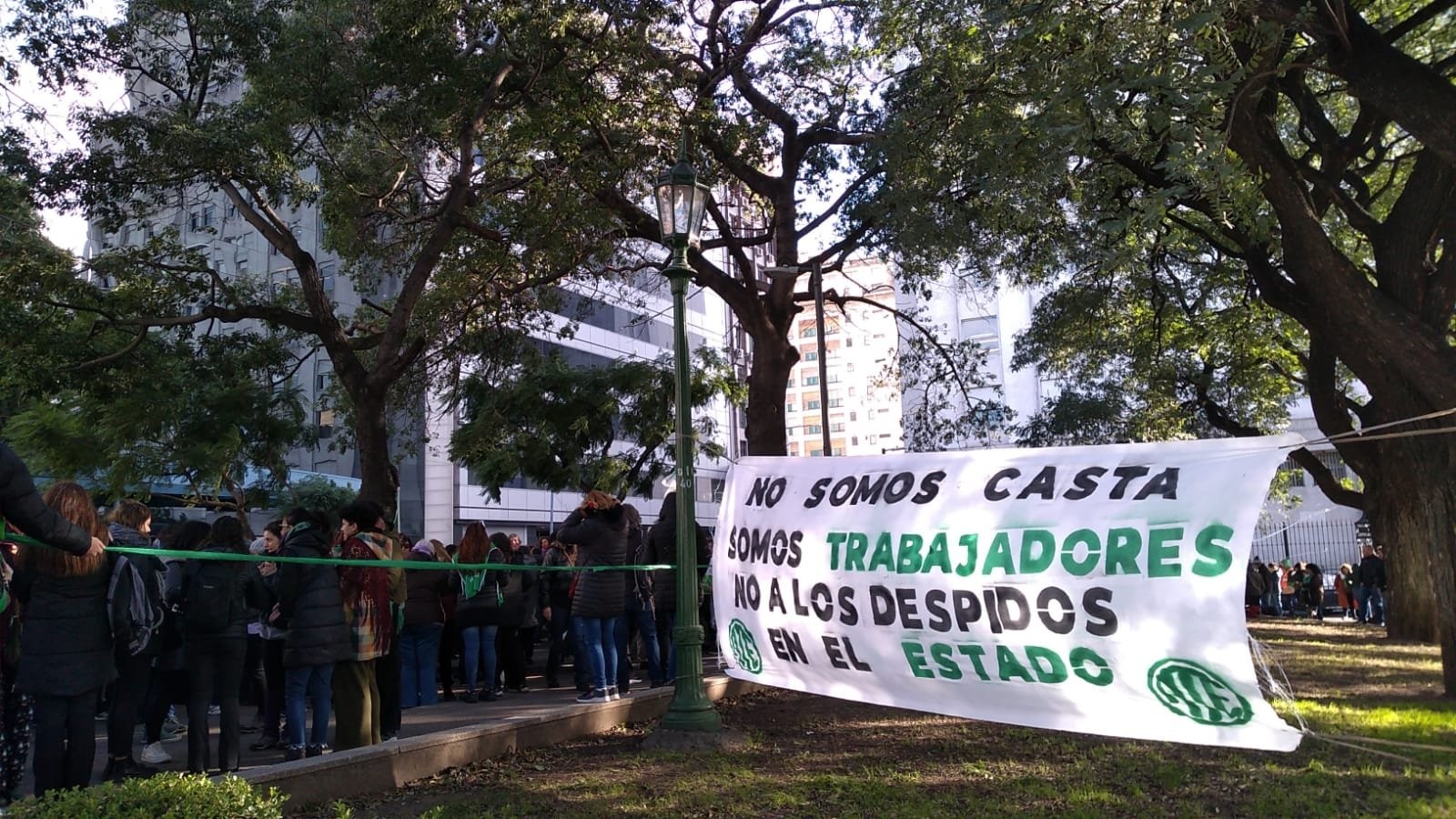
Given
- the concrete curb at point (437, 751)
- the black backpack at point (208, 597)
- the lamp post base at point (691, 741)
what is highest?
the black backpack at point (208, 597)

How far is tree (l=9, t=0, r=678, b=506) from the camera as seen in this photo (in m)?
12.2

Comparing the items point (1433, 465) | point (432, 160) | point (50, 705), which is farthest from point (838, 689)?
point (432, 160)

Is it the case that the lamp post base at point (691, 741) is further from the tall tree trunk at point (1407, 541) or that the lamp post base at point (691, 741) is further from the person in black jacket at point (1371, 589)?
the person in black jacket at point (1371, 589)

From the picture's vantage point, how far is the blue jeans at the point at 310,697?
6.62 meters

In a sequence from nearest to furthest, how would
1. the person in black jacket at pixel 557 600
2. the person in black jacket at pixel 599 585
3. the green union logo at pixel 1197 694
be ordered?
the green union logo at pixel 1197 694 < the person in black jacket at pixel 599 585 < the person in black jacket at pixel 557 600

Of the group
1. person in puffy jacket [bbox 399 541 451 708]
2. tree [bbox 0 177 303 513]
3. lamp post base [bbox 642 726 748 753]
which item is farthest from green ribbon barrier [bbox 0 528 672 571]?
tree [bbox 0 177 303 513]

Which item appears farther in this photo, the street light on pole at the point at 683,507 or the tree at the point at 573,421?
the tree at the point at 573,421

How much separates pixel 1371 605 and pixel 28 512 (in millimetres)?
25290

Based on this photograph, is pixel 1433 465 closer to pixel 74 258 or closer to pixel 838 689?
pixel 838 689

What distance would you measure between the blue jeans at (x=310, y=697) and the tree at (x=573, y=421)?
41.4ft

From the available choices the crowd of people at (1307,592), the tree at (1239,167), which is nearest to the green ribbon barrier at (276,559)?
the tree at (1239,167)

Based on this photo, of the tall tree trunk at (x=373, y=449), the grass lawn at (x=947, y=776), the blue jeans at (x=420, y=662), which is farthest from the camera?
the tall tree trunk at (x=373, y=449)

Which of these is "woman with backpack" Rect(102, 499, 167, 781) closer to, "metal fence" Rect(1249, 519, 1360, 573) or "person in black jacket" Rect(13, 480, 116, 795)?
"person in black jacket" Rect(13, 480, 116, 795)

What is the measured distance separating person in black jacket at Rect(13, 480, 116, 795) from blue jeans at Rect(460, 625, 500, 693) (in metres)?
4.48
